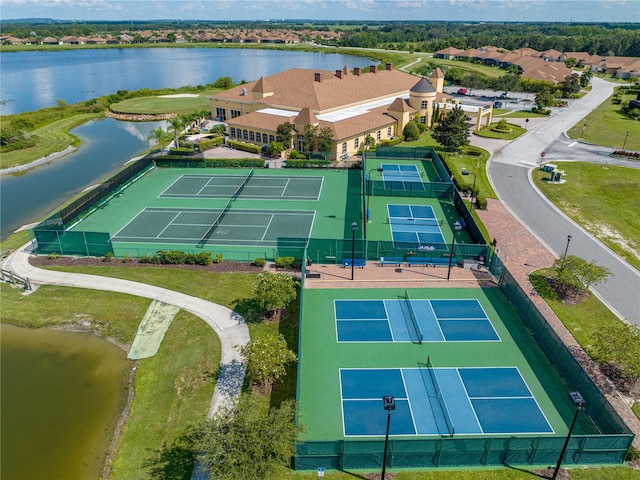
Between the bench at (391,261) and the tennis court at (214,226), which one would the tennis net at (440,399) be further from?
the tennis court at (214,226)

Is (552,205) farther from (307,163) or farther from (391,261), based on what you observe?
(307,163)

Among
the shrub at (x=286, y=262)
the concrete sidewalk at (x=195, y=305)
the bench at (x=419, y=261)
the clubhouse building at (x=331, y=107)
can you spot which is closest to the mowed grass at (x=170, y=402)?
the concrete sidewalk at (x=195, y=305)

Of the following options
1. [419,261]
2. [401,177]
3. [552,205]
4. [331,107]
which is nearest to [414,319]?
[419,261]

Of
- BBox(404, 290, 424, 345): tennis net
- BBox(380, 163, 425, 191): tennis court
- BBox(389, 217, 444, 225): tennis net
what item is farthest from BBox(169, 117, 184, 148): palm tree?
BBox(404, 290, 424, 345): tennis net

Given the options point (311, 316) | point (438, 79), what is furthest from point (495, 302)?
point (438, 79)

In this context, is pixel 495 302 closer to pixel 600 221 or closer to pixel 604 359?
pixel 604 359

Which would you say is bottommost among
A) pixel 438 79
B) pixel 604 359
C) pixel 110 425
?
pixel 110 425
